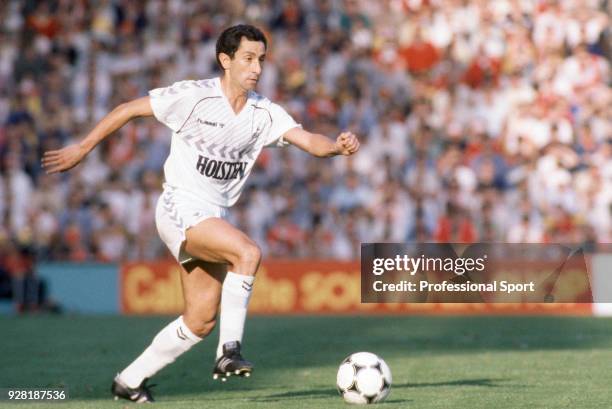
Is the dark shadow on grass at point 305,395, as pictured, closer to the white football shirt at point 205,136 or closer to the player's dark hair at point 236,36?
the white football shirt at point 205,136

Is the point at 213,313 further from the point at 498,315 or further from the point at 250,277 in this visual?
the point at 498,315

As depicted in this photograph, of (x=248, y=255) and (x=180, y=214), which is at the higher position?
(x=180, y=214)

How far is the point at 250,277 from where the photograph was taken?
820cm

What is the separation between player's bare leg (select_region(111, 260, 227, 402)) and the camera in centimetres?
873

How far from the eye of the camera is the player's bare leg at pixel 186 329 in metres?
8.73

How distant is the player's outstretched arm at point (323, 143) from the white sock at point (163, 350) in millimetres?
1416

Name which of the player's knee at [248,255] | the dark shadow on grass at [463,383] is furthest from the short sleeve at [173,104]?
the dark shadow on grass at [463,383]

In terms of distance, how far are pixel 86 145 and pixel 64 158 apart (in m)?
0.16

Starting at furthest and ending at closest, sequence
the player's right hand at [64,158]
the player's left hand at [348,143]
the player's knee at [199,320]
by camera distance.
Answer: the player's knee at [199,320] < the player's right hand at [64,158] < the player's left hand at [348,143]

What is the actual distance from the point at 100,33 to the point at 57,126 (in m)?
2.46

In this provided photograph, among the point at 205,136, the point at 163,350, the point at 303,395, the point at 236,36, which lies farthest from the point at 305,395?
the point at 236,36

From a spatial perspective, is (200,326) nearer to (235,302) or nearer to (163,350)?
(163,350)

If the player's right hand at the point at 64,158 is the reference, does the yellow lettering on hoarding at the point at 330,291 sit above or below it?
above

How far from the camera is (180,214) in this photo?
8633 millimetres
